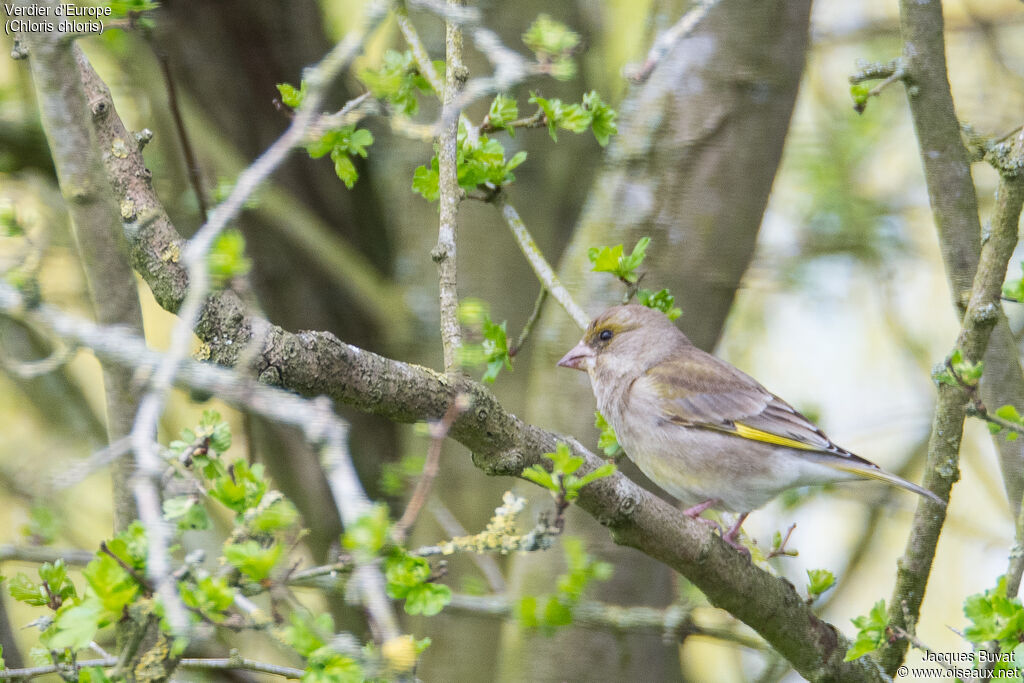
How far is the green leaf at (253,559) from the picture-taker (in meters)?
1.83

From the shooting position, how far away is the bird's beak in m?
4.44

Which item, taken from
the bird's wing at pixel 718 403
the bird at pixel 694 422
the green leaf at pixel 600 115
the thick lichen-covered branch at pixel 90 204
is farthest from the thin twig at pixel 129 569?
the bird's wing at pixel 718 403

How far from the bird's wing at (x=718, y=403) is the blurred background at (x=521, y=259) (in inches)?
15.7

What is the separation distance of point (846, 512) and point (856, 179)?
2.59 m

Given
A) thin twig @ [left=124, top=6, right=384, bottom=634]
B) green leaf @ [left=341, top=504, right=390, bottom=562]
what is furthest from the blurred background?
green leaf @ [left=341, top=504, right=390, bottom=562]

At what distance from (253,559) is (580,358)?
2778mm

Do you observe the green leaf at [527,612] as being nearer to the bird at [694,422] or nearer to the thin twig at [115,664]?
the thin twig at [115,664]

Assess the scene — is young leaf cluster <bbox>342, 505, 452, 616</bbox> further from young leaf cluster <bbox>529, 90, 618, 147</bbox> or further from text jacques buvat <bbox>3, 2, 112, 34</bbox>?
young leaf cluster <bbox>529, 90, 618, 147</bbox>

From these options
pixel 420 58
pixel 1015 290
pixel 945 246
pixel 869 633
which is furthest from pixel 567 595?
pixel 945 246

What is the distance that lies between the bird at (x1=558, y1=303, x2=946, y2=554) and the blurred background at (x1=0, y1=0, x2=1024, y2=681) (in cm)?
33

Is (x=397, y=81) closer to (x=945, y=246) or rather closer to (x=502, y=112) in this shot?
(x=502, y=112)

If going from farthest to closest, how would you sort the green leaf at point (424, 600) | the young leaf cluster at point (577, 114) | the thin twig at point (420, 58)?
the thin twig at point (420, 58) → the young leaf cluster at point (577, 114) → the green leaf at point (424, 600)

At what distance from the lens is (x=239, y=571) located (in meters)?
2.02

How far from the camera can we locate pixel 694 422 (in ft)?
14.6
